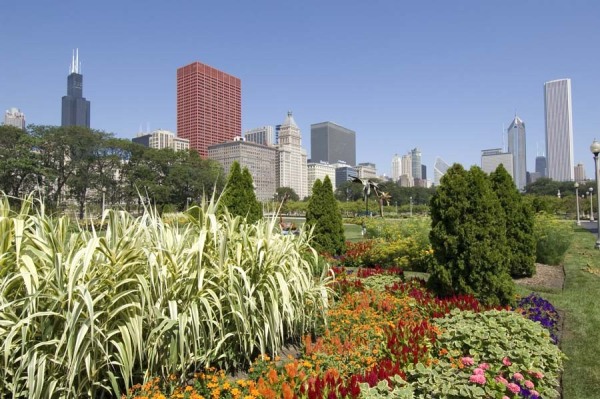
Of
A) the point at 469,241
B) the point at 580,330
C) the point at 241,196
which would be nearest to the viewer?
the point at 580,330

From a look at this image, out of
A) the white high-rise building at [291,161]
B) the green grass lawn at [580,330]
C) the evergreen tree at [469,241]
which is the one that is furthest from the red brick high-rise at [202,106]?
the evergreen tree at [469,241]

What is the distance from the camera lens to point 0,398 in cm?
259

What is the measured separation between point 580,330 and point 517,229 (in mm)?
3847

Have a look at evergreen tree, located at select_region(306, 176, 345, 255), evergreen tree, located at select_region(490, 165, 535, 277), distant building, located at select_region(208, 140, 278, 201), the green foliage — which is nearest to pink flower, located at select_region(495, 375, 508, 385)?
evergreen tree, located at select_region(490, 165, 535, 277)

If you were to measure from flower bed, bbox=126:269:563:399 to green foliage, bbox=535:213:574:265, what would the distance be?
19.5 ft

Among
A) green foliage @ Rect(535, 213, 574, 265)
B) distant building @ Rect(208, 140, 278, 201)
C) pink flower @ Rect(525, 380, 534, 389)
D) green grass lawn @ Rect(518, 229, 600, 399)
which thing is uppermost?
distant building @ Rect(208, 140, 278, 201)

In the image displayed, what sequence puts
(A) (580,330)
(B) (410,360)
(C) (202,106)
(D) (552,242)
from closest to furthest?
(B) (410,360), (A) (580,330), (D) (552,242), (C) (202,106)

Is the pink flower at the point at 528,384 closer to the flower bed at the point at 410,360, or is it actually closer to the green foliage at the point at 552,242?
the flower bed at the point at 410,360

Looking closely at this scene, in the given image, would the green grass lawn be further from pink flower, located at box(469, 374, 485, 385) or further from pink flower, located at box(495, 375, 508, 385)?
pink flower, located at box(469, 374, 485, 385)

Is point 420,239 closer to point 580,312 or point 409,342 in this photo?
point 580,312

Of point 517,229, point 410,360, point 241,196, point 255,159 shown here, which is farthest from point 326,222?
point 255,159

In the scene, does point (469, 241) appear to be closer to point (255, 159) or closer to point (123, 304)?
point (123, 304)

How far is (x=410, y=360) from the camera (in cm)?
329

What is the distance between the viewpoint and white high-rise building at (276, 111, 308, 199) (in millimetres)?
133250
